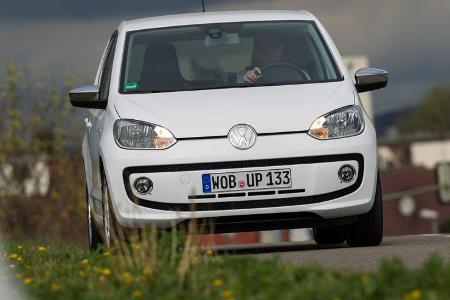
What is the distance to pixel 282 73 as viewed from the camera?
10.3m

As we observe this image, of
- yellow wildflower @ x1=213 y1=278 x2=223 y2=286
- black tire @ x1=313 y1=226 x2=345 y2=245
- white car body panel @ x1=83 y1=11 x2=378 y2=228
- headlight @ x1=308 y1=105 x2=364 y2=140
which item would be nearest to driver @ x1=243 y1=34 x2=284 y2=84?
white car body panel @ x1=83 y1=11 x2=378 y2=228

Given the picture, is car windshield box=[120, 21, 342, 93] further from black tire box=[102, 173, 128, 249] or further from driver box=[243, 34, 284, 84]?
black tire box=[102, 173, 128, 249]

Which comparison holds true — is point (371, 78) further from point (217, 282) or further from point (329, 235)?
point (217, 282)

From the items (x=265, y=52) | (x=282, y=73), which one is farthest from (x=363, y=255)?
(x=265, y=52)

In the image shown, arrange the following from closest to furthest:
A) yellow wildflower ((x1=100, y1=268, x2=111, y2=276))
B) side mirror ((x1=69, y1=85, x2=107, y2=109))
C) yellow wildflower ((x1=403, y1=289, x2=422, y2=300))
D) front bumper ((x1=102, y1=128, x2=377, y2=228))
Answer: yellow wildflower ((x1=403, y1=289, x2=422, y2=300)) < yellow wildflower ((x1=100, y1=268, x2=111, y2=276)) < front bumper ((x1=102, y1=128, x2=377, y2=228)) < side mirror ((x1=69, y1=85, x2=107, y2=109))

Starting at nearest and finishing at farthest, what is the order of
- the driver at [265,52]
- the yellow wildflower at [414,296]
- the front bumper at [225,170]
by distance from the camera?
the yellow wildflower at [414,296] → the front bumper at [225,170] → the driver at [265,52]

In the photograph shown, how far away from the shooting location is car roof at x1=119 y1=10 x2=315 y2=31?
1076 centimetres

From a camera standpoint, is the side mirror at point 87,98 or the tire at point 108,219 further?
the side mirror at point 87,98

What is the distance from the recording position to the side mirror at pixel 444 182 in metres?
80.9

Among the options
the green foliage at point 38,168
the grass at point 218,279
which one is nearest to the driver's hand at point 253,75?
the grass at point 218,279

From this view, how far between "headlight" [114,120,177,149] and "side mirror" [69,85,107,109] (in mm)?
603

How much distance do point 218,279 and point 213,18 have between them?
4.47 meters

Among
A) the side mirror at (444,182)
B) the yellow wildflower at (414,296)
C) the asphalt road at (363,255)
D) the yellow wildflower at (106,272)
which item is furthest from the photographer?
the side mirror at (444,182)

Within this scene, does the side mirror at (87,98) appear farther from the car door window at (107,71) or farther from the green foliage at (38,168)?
the green foliage at (38,168)
